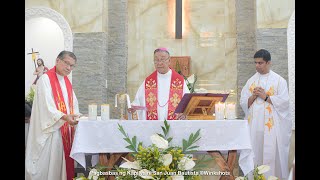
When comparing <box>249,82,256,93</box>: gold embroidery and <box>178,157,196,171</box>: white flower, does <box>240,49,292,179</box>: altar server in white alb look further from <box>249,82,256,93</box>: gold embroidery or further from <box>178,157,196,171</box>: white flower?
<box>178,157,196,171</box>: white flower

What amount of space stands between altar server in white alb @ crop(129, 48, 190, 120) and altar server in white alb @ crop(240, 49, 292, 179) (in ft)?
3.47

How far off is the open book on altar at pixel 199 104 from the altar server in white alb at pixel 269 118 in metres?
1.42

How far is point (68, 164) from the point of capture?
5059 millimetres

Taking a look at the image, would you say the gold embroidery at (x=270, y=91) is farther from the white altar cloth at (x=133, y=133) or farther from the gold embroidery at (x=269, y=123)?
the white altar cloth at (x=133, y=133)

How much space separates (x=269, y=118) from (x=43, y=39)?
3.61 m

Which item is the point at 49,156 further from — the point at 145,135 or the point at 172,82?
the point at 172,82

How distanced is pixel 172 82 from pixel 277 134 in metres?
1.55

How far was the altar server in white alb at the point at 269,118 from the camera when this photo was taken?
19.5 feet

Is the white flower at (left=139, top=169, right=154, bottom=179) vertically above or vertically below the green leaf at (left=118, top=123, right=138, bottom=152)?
below

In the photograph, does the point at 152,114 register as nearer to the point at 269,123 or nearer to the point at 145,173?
the point at 269,123

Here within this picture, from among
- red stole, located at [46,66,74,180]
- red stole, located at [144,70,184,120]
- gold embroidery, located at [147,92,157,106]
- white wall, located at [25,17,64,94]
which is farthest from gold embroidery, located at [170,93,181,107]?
white wall, located at [25,17,64,94]

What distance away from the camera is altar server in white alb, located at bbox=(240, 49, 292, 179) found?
5945 mm

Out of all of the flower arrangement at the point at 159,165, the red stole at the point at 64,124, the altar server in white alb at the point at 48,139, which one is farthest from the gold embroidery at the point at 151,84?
the flower arrangement at the point at 159,165

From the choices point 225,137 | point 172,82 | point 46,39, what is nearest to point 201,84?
point 172,82
